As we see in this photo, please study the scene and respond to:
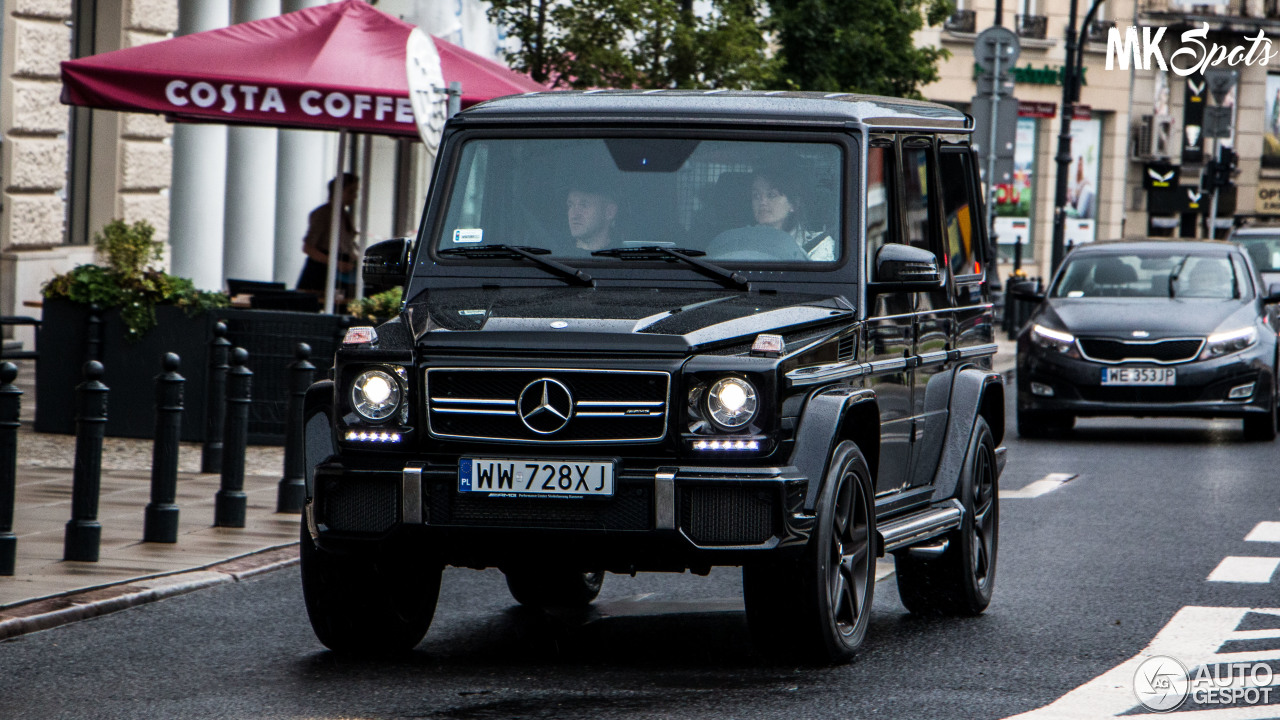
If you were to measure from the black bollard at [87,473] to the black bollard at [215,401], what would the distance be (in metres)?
2.21

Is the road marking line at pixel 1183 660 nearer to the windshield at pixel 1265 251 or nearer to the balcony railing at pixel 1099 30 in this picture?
the windshield at pixel 1265 251

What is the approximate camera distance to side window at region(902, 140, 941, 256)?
7855 mm

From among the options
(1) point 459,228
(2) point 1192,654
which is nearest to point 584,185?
(1) point 459,228

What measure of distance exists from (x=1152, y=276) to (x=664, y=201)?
11.0 meters

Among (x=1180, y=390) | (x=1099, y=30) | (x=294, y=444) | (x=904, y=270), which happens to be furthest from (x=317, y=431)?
(x=1099, y=30)

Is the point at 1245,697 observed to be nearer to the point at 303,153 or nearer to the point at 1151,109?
the point at 303,153

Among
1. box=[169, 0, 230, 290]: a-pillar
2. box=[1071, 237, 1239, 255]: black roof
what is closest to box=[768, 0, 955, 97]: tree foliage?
box=[169, 0, 230, 290]: a-pillar

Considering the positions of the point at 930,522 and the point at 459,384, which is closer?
the point at 459,384

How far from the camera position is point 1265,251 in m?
26.8

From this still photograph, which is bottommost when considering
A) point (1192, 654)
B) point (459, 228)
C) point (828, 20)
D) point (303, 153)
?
point (1192, 654)

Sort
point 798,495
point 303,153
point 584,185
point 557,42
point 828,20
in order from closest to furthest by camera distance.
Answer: point 798,495 < point 584,185 < point 557,42 < point 303,153 < point 828,20

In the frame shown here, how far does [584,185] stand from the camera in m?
7.40

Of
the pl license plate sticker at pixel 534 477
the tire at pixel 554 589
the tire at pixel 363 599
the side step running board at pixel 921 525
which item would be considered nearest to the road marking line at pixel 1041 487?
the side step running board at pixel 921 525

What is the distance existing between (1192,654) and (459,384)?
9.29 feet
